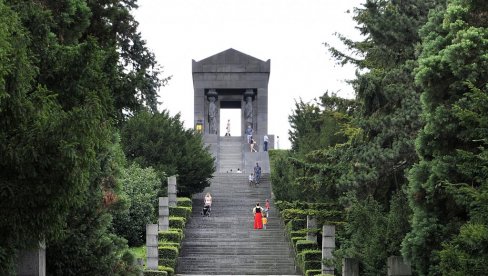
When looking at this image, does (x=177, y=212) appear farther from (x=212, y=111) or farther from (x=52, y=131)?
(x=52, y=131)

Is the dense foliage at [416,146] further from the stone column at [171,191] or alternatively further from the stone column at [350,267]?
the stone column at [171,191]

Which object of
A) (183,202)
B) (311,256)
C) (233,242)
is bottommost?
(311,256)

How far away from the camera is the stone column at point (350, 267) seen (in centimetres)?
2241

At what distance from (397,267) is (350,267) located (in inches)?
125

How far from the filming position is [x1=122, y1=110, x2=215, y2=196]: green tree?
38.5 metres

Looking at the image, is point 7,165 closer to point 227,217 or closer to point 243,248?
point 243,248

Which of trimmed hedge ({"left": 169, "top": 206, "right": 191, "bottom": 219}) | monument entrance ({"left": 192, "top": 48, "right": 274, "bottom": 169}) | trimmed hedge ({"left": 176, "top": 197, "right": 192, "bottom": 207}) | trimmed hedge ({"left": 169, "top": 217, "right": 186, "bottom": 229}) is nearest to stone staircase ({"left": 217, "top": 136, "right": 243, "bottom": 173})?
monument entrance ({"left": 192, "top": 48, "right": 274, "bottom": 169})

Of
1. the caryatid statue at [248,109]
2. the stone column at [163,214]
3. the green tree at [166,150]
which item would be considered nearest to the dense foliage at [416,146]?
the stone column at [163,214]

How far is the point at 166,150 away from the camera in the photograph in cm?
3875

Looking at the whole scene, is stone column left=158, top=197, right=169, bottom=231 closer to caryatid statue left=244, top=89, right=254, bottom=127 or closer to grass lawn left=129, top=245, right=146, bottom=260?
grass lawn left=129, top=245, right=146, bottom=260

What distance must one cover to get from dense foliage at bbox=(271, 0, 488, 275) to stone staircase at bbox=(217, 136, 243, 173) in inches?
831

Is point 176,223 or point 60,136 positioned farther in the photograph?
point 176,223

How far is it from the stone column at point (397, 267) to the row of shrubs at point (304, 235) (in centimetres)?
605

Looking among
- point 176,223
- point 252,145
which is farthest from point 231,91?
point 176,223
